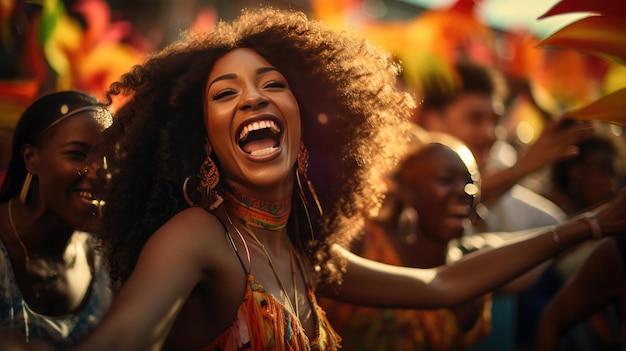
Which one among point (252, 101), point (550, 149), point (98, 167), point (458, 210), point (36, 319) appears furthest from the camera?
point (458, 210)

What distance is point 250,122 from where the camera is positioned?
246 centimetres

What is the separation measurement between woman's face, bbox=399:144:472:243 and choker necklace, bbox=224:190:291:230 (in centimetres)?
191

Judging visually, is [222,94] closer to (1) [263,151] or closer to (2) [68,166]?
(1) [263,151]

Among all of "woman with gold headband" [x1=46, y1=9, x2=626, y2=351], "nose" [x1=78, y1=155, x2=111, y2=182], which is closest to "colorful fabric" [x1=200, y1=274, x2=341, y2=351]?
"woman with gold headband" [x1=46, y1=9, x2=626, y2=351]

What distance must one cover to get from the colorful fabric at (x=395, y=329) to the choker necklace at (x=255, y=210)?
134 cm

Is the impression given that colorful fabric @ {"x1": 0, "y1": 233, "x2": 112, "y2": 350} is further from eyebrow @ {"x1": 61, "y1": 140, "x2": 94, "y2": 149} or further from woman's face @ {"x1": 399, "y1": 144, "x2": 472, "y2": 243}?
woman's face @ {"x1": 399, "y1": 144, "x2": 472, "y2": 243}

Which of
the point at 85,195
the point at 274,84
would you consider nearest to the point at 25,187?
the point at 85,195

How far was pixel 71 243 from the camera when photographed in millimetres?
2969

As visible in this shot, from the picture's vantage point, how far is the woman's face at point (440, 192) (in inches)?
169

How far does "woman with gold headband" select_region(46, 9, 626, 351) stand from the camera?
2.25 metres

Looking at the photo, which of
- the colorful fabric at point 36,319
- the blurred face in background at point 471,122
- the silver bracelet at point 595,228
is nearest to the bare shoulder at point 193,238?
the colorful fabric at point 36,319

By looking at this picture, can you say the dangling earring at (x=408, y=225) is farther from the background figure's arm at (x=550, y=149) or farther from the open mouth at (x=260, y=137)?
the open mouth at (x=260, y=137)

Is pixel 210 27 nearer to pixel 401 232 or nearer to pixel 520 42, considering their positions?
pixel 401 232

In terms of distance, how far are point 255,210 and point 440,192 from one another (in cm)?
198
